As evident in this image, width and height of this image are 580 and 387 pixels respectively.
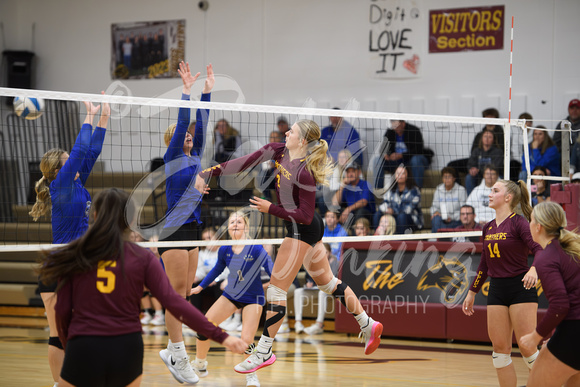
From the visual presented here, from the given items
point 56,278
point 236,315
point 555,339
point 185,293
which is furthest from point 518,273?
point 236,315

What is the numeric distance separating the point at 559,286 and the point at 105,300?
2527 mm

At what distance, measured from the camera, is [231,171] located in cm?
514

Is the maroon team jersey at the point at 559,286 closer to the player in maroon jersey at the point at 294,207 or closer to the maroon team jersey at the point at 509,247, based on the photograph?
the maroon team jersey at the point at 509,247

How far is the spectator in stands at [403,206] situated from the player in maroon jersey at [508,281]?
3.73m

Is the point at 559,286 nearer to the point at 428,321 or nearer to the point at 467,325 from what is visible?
the point at 467,325

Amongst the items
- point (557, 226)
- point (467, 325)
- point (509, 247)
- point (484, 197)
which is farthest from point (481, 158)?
point (557, 226)

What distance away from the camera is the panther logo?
817 centimetres

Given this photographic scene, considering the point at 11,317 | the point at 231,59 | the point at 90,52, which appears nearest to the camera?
the point at 11,317

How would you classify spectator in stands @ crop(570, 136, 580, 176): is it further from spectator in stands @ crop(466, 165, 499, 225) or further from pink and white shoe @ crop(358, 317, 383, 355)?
pink and white shoe @ crop(358, 317, 383, 355)

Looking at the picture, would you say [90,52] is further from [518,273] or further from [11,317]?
[518,273]

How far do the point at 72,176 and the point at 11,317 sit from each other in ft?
21.9

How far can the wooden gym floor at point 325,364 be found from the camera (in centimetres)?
613

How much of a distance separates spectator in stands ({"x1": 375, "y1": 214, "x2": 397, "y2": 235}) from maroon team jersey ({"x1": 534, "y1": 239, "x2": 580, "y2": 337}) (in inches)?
179

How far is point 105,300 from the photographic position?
309cm
